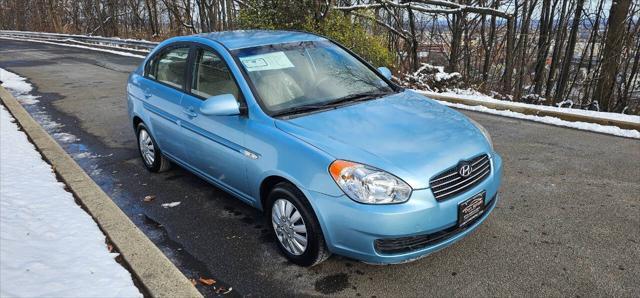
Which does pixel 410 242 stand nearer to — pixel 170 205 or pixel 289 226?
pixel 289 226

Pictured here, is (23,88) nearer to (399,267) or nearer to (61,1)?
(399,267)

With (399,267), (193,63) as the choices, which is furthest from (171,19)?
(399,267)

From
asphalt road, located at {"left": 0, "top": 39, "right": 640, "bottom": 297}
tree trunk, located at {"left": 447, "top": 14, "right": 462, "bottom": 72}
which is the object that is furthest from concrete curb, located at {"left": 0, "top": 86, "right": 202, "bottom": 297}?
tree trunk, located at {"left": 447, "top": 14, "right": 462, "bottom": 72}

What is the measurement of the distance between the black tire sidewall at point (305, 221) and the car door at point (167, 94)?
5.27 ft

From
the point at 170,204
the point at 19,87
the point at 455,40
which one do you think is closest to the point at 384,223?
the point at 170,204

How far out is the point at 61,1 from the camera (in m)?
38.8

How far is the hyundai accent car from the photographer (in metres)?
2.69

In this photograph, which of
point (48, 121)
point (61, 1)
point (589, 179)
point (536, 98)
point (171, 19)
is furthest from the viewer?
point (61, 1)

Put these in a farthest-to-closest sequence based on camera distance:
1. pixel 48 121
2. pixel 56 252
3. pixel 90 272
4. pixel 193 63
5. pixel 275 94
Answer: pixel 48 121 → pixel 193 63 → pixel 275 94 → pixel 56 252 → pixel 90 272

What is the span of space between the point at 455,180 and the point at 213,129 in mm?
1968

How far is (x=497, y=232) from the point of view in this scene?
137 inches

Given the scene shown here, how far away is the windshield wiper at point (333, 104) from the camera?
3.34 m

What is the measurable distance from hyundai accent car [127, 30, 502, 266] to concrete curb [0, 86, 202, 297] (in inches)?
29.6

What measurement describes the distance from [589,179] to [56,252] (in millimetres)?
4694
